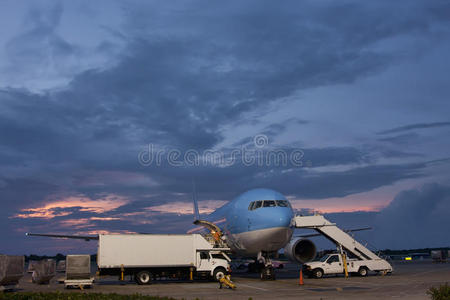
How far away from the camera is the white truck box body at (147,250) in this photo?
24453mm

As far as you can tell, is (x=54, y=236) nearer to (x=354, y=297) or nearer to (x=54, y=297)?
(x=54, y=297)

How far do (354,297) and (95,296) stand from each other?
383 inches

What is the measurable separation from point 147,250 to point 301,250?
11.9 meters

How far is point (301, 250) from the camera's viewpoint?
3122 cm

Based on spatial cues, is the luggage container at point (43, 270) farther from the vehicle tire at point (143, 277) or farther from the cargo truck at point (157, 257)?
the vehicle tire at point (143, 277)

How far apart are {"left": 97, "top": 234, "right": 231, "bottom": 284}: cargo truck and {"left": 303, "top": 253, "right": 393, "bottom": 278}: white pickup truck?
6.42 m

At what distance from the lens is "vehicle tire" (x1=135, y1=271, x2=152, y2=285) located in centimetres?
2509

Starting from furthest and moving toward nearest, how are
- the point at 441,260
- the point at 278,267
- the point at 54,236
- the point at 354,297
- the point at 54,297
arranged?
the point at 441,260
the point at 278,267
the point at 54,236
the point at 354,297
the point at 54,297

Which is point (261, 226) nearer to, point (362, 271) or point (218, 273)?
point (218, 273)

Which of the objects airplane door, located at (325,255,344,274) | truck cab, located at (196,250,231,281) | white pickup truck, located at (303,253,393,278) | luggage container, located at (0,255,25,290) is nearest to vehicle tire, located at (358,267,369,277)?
white pickup truck, located at (303,253,393,278)

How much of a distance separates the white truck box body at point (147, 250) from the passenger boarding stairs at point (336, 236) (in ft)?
30.1

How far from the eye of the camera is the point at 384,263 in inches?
1234

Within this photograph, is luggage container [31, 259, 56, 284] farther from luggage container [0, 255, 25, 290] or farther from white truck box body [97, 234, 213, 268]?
white truck box body [97, 234, 213, 268]

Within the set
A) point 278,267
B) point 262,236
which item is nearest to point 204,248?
point 262,236
